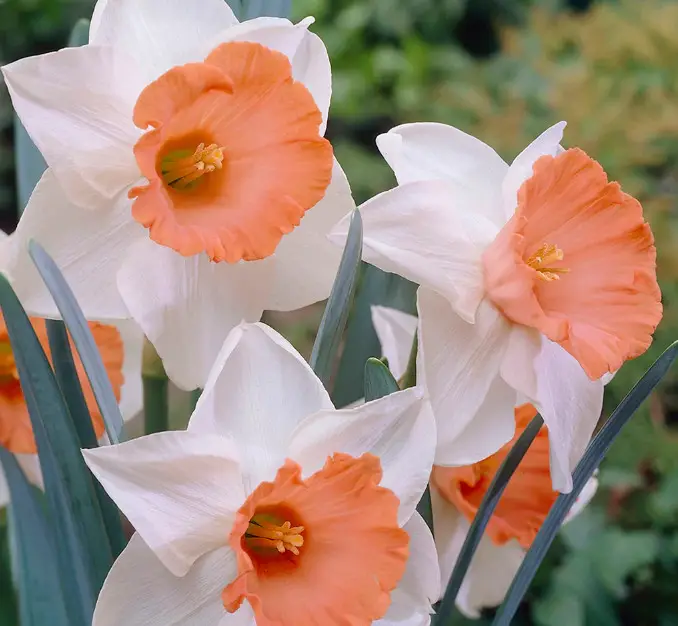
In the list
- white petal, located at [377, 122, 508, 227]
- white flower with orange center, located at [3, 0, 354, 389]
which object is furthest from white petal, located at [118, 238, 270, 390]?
white petal, located at [377, 122, 508, 227]

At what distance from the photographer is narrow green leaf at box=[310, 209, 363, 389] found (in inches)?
16.3

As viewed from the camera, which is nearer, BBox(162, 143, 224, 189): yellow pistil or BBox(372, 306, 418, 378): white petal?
BBox(162, 143, 224, 189): yellow pistil

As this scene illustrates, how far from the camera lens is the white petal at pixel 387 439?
44 cm

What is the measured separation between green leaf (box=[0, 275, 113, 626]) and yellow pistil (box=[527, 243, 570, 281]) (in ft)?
0.85

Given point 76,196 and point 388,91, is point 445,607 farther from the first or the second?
point 388,91

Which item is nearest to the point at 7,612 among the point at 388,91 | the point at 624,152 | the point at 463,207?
the point at 463,207

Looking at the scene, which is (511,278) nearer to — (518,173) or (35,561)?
(518,173)

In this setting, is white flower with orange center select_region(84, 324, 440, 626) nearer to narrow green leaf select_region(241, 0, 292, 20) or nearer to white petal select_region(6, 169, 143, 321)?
white petal select_region(6, 169, 143, 321)

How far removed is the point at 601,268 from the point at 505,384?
3.3 inches

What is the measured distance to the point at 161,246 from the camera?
459 mm

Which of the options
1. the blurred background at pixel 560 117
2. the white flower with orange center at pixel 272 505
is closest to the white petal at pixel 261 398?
the white flower with orange center at pixel 272 505

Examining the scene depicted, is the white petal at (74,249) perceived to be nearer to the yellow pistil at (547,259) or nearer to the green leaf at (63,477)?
the green leaf at (63,477)

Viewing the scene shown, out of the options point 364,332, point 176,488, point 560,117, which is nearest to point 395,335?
point 364,332

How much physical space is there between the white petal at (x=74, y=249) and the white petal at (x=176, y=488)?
8 centimetres
